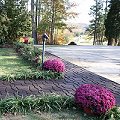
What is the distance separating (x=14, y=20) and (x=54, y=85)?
1161 cm

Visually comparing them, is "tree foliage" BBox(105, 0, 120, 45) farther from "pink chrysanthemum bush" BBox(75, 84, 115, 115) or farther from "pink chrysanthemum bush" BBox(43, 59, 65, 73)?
"pink chrysanthemum bush" BBox(75, 84, 115, 115)

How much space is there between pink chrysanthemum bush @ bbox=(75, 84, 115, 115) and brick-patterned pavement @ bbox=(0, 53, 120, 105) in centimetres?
62

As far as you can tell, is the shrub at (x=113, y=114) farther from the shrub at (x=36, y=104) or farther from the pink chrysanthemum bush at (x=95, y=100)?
the shrub at (x=36, y=104)

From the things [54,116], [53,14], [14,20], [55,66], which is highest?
[53,14]

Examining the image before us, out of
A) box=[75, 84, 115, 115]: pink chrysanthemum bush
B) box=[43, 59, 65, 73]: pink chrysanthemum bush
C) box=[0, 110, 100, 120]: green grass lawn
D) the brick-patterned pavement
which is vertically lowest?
box=[0, 110, 100, 120]: green grass lawn

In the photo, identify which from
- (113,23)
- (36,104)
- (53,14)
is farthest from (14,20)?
(36,104)

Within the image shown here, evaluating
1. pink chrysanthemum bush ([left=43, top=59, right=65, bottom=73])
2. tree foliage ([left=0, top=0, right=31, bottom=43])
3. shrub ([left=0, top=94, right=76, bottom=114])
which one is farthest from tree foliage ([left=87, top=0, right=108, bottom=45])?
shrub ([left=0, top=94, right=76, bottom=114])

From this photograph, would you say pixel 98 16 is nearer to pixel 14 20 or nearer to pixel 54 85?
pixel 14 20

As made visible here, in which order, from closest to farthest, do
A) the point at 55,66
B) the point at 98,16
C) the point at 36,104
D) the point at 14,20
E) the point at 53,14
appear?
1. the point at 36,104
2. the point at 55,66
3. the point at 14,20
4. the point at 53,14
5. the point at 98,16

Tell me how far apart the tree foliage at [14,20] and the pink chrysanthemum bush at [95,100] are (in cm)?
1260

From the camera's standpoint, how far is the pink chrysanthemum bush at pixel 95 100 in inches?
166

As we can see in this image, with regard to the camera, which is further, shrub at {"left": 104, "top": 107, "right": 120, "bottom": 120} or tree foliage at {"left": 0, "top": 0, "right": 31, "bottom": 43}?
tree foliage at {"left": 0, "top": 0, "right": 31, "bottom": 43}

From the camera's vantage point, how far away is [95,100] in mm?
4266

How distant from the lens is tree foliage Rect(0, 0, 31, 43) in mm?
16855
